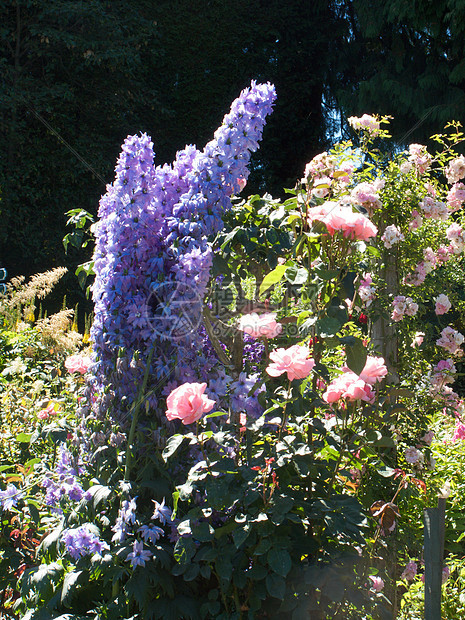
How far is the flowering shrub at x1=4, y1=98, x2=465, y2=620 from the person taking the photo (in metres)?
1.60

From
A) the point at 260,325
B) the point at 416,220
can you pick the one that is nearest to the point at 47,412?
the point at 260,325

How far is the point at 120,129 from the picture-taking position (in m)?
9.55

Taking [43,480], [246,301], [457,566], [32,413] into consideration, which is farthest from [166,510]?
[32,413]

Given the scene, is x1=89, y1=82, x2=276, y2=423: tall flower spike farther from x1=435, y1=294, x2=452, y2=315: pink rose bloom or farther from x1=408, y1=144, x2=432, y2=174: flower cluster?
x1=435, y1=294, x2=452, y2=315: pink rose bloom

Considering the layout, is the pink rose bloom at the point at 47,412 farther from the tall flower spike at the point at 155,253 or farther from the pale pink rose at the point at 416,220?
the pale pink rose at the point at 416,220

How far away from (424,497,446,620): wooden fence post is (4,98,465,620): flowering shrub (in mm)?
115

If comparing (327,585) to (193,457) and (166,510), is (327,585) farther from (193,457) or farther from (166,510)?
(193,457)

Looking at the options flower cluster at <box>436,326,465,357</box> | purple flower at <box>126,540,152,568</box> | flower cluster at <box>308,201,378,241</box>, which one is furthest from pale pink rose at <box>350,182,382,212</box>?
purple flower at <box>126,540,152,568</box>

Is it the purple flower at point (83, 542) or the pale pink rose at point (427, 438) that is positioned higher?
the pale pink rose at point (427, 438)

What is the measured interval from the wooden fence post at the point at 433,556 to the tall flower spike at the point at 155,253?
0.86 meters

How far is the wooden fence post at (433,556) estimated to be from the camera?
1567 mm

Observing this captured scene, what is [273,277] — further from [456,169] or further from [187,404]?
[456,169]

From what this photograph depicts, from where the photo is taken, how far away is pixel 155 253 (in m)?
1.99

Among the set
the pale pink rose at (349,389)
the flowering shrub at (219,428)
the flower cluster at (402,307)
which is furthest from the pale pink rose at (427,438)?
the pale pink rose at (349,389)
